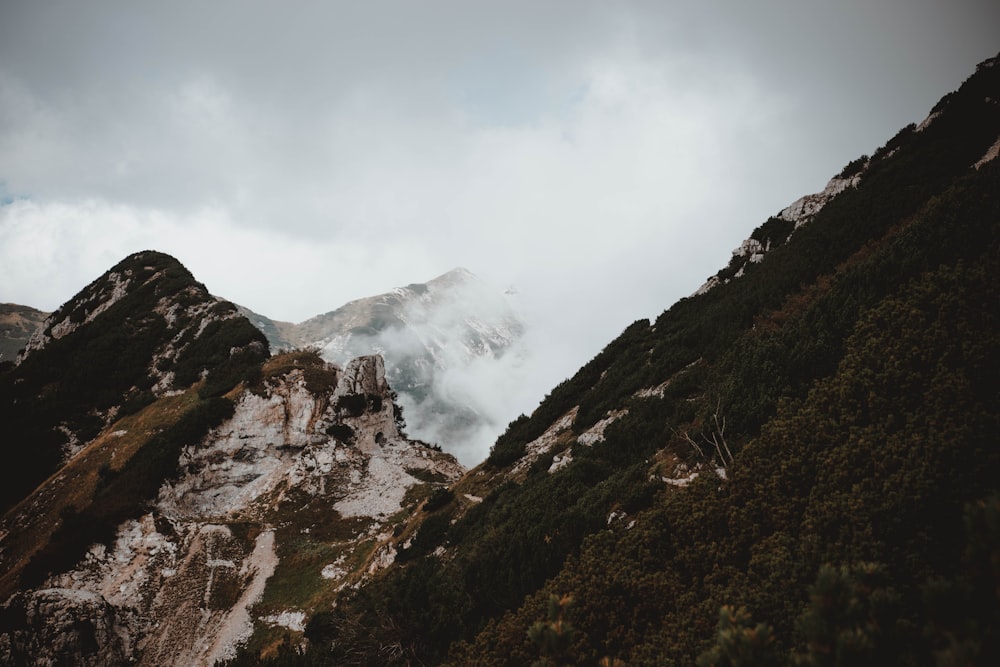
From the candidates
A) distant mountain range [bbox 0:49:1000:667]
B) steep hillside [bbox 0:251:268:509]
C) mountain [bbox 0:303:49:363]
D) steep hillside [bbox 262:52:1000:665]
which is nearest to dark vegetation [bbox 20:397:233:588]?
distant mountain range [bbox 0:49:1000:667]

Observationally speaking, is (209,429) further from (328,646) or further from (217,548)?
(328,646)

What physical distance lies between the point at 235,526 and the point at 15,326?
20627 cm

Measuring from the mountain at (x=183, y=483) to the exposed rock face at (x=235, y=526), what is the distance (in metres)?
0.09

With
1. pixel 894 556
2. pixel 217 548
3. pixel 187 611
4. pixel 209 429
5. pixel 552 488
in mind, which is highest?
pixel 209 429

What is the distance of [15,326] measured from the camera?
154500 mm

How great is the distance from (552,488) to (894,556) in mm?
10438

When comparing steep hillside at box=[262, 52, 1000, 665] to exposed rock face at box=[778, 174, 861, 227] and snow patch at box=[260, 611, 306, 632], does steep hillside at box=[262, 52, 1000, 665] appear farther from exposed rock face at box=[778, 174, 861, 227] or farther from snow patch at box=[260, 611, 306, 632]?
exposed rock face at box=[778, 174, 861, 227]

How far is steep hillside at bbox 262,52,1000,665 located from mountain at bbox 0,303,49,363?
184872 millimetres

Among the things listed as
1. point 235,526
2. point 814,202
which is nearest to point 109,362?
point 235,526

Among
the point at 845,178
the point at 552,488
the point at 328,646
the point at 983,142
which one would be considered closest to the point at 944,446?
the point at 552,488

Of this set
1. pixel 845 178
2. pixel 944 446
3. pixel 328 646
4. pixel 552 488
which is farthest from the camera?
pixel 845 178

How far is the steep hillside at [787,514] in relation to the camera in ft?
15.9

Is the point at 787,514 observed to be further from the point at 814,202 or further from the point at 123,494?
the point at 123,494

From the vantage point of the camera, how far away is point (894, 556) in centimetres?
620
